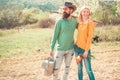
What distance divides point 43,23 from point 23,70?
21.1 metres

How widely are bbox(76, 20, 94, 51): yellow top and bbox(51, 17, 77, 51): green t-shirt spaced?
0.48 ft

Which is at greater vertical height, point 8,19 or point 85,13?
point 85,13

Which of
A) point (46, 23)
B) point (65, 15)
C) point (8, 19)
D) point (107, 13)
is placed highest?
point (65, 15)

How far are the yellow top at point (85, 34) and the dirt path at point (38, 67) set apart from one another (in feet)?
6.40

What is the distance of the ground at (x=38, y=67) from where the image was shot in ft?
25.1

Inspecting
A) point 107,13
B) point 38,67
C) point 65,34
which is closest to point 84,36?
point 65,34

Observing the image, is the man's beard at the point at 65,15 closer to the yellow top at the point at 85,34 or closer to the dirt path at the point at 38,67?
the yellow top at the point at 85,34

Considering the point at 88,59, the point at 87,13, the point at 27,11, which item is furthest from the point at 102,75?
the point at 27,11

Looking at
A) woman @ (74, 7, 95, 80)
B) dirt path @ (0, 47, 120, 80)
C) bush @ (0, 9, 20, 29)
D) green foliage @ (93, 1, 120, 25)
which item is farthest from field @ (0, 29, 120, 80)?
bush @ (0, 9, 20, 29)

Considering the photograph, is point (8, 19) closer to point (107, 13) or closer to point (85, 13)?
point (107, 13)

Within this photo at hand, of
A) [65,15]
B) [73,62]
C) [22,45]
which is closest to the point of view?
[65,15]

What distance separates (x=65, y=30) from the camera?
5488 millimetres

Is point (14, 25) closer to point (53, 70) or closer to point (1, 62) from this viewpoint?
point (1, 62)

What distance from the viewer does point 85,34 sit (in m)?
5.54
